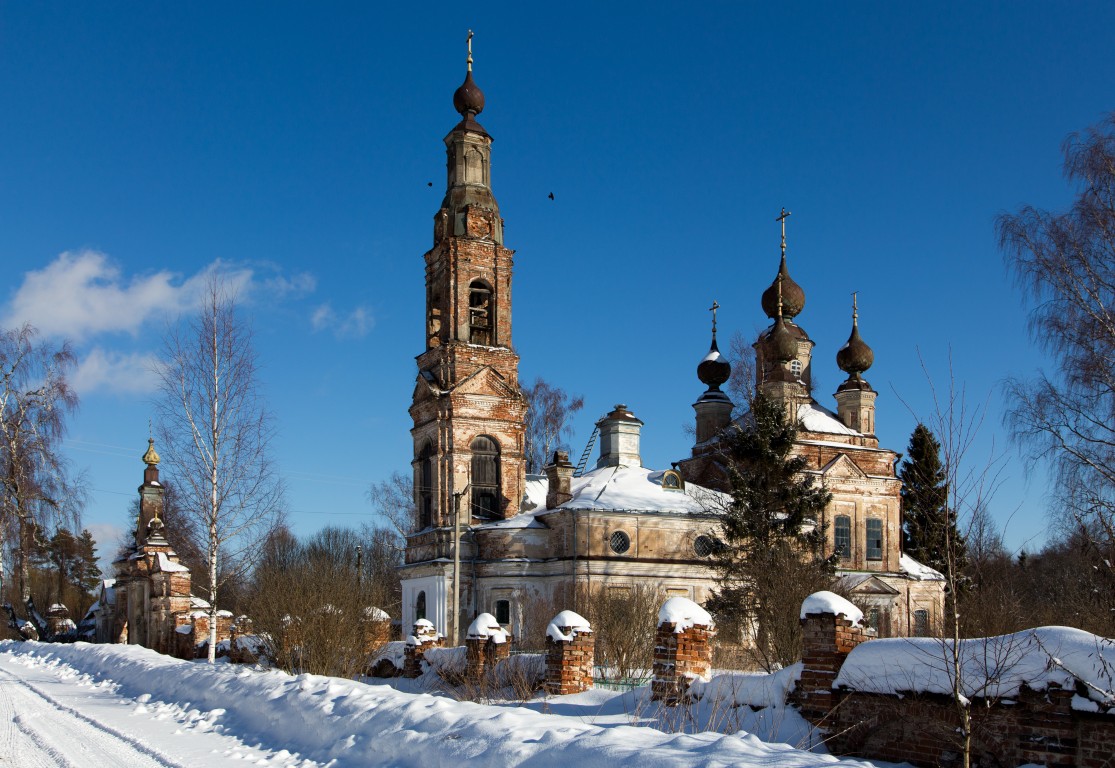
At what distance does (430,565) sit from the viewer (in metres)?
33.1

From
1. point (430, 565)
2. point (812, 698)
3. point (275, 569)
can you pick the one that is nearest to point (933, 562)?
point (430, 565)

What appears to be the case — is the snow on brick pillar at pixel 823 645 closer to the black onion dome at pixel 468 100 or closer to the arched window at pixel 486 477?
the arched window at pixel 486 477

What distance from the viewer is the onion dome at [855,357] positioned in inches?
1660

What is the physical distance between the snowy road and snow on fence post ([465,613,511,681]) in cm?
466

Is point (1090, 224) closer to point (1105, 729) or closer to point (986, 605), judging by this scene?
point (986, 605)

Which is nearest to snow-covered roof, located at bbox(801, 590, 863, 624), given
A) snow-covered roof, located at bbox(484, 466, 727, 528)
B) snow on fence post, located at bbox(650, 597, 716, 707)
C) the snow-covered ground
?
the snow-covered ground

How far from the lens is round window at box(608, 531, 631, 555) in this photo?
32.4 m

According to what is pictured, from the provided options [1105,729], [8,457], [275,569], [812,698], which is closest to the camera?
[1105,729]

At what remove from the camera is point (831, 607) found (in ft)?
34.4

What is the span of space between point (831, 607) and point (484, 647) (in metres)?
6.92

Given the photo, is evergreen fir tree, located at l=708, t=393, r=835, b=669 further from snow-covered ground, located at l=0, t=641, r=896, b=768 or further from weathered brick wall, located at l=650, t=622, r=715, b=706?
snow-covered ground, located at l=0, t=641, r=896, b=768

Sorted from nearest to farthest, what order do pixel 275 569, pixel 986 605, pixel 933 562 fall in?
pixel 986 605 < pixel 275 569 < pixel 933 562

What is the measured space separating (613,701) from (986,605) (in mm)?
7191

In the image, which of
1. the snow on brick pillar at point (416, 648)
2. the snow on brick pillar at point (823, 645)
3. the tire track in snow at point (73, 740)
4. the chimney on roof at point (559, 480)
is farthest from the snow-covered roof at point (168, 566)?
the snow on brick pillar at point (823, 645)
